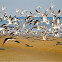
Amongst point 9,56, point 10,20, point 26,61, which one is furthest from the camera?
point 10,20

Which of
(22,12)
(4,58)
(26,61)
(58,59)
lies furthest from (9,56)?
(22,12)

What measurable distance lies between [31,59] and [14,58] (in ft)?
1.22

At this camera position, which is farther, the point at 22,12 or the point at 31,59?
the point at 22,12

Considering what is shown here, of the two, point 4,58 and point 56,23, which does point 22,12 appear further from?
point 4,58

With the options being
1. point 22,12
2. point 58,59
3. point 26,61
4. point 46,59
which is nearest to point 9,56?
point 26,61

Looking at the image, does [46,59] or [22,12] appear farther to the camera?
[22,12]

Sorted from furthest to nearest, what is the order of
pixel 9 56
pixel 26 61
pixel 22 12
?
pixel 22 12, pixel 9 56, pixel 26 61

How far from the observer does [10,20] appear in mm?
6781

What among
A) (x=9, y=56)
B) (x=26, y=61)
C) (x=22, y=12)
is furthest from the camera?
(x=22, y=12)

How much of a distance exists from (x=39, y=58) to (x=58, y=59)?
419mm

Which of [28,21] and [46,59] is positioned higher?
[28,21]

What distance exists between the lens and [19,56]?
429cm

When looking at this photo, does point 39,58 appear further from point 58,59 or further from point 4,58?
point 4,58

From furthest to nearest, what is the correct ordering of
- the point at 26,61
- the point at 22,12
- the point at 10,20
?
the point at 22,12
the point at 10,20
the point at 26,61
